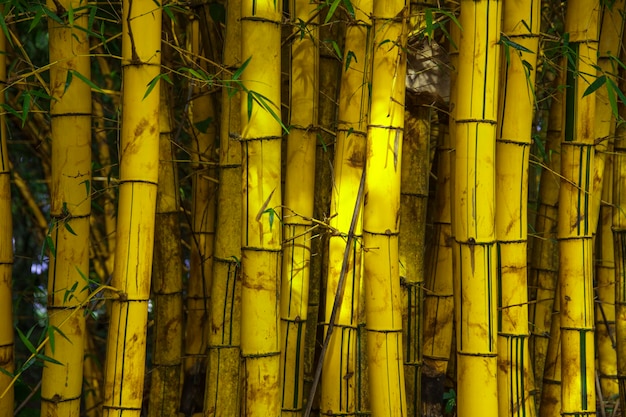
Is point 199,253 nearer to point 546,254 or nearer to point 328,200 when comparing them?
point 328,200

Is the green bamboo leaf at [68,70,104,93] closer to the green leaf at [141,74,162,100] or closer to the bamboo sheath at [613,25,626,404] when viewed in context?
the green leaf at [141,74,162,100]

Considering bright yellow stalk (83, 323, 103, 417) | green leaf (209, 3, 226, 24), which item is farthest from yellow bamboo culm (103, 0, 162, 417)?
bright yellow stalk (83, 323, 103, 417)

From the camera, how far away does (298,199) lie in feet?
6.47

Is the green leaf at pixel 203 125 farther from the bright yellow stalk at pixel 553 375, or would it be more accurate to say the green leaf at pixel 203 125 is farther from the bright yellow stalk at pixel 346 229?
the bright yellow stalk at pixel 553 375

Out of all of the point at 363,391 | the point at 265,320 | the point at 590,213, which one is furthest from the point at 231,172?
the point at 590,213

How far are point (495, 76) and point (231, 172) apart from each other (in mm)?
699

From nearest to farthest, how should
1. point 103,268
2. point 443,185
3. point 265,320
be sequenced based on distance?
point 265,320
point 443,185
point 103,268

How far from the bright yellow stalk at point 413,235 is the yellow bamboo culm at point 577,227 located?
14.6 inches

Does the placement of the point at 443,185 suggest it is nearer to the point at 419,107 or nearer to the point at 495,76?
the point at 419,107

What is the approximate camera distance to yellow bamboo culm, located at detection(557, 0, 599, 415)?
205 cm

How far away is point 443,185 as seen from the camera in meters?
2.41

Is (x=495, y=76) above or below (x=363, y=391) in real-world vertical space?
above

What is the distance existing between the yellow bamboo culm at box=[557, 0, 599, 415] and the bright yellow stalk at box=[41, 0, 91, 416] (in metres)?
1.19

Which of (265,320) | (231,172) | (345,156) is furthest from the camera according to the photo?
(231,172)
